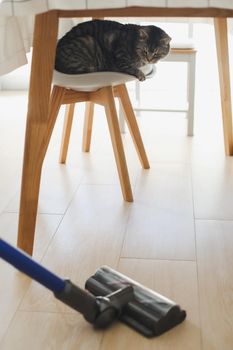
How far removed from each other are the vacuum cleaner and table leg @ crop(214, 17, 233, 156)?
1305 mm

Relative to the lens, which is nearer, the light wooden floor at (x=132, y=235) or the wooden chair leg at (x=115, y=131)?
the light wooden floor at (x=132, y=235)

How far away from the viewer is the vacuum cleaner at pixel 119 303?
42.9 inches

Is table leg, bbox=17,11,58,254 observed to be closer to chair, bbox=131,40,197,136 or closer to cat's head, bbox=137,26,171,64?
cat's head, bbox=137,26,171,64

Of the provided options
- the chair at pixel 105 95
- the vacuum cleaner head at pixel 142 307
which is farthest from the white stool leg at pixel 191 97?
the vacuum cleaner head at pixel 142 307

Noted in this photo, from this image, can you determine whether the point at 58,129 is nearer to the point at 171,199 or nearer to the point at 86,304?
the point at 171,199

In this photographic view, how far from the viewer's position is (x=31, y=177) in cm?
144

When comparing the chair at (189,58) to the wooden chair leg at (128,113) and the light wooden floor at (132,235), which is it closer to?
the light wooden floor at (132,235)

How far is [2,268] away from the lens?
1441 millimetres

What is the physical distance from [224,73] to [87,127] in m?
0.69

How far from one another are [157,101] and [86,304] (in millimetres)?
2496

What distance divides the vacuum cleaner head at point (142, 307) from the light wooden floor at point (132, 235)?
2 centimetres

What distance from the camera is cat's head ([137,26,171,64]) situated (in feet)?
6.20

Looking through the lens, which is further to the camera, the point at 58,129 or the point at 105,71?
the point at 58,129

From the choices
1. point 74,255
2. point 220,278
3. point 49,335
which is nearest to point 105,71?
point 74,255
